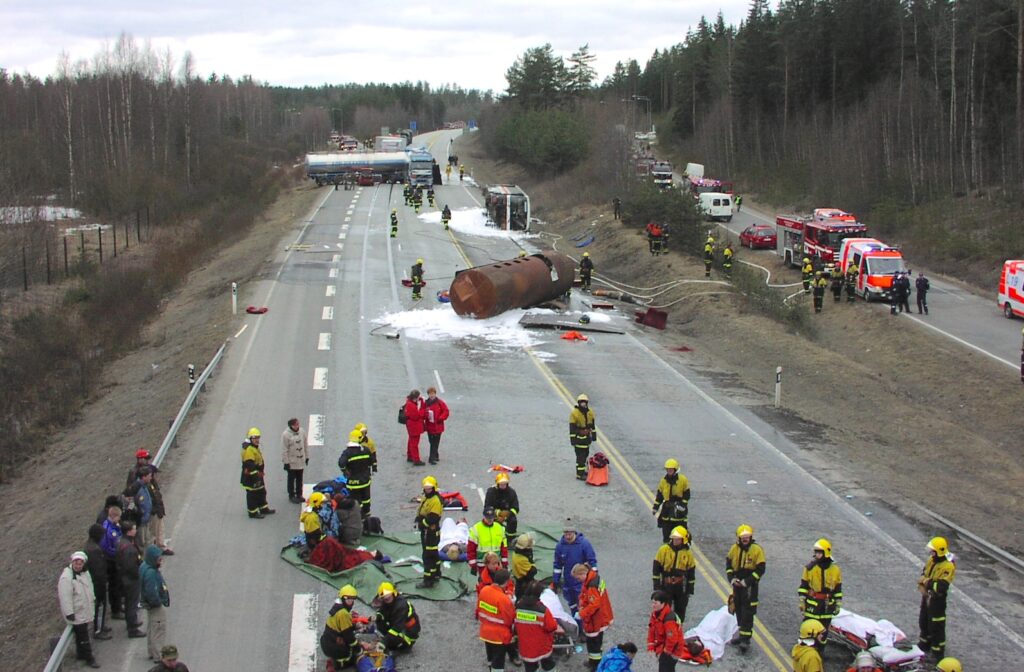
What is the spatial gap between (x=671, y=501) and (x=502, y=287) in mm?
17740

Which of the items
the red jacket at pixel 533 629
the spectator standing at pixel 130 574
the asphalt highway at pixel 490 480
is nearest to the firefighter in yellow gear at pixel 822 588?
the asphalt highway at pixel 490 480

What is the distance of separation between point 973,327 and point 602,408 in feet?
57.2

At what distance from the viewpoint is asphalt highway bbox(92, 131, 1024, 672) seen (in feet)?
42.4

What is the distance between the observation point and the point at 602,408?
24016mm

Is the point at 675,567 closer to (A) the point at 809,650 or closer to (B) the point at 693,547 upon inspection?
(A) the point at 809,650

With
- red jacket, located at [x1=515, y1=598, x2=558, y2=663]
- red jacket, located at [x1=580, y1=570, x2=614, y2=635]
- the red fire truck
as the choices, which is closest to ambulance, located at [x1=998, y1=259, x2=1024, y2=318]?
the red fire truck

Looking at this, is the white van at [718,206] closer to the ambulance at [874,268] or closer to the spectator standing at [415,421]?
the ambulance at [874,268]

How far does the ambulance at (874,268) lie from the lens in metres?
38.6

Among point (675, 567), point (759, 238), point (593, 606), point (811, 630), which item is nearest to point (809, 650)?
point (811, 630)

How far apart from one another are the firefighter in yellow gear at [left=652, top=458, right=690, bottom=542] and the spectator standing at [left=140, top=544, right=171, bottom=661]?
6718 millimetres

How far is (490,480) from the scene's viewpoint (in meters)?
18.7

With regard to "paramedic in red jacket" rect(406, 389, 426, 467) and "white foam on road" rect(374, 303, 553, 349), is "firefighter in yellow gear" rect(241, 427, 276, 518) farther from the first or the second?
"white foam on road" rect(374, 303, 553, 349)

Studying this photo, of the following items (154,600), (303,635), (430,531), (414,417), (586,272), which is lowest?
(303,635)

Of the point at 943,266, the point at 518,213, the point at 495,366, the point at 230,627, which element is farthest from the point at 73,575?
the point at 518,213
